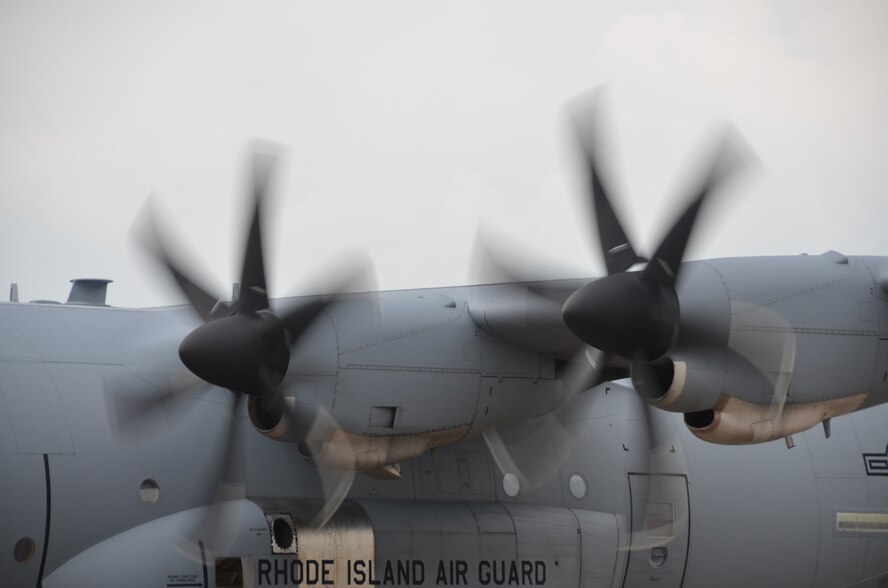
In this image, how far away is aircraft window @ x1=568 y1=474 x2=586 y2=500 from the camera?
12.8 meters

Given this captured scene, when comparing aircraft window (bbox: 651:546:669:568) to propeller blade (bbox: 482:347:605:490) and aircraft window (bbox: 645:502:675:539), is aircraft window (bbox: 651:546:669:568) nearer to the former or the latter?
aircraft window (bbox: 645:502:675:539)

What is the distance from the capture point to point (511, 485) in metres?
12.6

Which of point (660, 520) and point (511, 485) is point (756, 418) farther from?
point (511, 485)

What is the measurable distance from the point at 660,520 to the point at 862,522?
273 cm

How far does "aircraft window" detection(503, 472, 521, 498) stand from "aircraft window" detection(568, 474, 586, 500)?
1.97ft

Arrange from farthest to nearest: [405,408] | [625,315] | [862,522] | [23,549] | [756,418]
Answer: [862,522]
[405,408]
[756,418]
[23,549]
[625,315]

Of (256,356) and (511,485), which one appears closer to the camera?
(256,356)

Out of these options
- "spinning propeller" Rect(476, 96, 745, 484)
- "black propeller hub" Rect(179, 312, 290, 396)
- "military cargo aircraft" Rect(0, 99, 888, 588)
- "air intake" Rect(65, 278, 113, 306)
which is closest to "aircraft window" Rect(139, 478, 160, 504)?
"military cargo aircraft" Rect(0, 99, 888, 588)

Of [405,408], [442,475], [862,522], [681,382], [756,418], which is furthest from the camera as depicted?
[862,522]

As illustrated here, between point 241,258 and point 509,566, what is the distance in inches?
160

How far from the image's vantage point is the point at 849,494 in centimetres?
1408

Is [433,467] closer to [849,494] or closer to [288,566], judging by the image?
[288,566]

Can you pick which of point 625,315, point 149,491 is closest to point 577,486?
point 625,315

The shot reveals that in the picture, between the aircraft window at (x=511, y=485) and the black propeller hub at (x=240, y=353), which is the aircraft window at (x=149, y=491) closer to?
the black propeller hub at (x=240, y=353)
